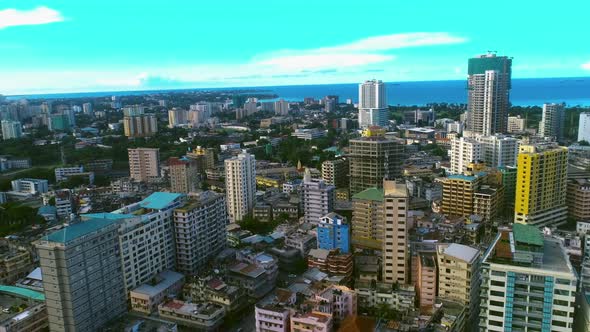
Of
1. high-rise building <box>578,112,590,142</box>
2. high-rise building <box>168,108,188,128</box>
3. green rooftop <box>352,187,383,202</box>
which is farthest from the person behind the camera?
high-rise building <box>168,108,188,128</box>

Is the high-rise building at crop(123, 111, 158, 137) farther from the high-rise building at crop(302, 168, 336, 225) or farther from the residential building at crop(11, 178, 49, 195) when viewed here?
the high-rise building at crop(302, 168, 336, 225)

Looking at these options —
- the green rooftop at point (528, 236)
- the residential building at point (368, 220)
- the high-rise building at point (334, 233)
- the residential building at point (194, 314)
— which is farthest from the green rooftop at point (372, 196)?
the green rooftop at point (528, 236)

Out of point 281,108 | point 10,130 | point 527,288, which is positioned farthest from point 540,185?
point 281,108

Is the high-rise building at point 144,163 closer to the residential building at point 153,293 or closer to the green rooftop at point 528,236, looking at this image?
the residential building at point 153,293

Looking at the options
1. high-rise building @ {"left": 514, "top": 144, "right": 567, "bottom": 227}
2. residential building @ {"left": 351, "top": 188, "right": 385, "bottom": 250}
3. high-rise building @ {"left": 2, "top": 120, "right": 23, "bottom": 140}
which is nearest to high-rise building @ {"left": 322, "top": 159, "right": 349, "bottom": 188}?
residential building @ {"left": 351, "top": 188, "right": 385, "bottom": 250}

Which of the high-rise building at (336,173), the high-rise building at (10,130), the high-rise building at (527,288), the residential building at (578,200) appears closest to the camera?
the high-rise building at (527,288)

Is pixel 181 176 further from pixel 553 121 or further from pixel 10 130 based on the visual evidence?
pixel 553 121
